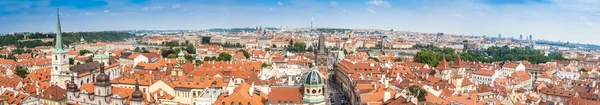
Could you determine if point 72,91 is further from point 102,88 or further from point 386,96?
point 386,96

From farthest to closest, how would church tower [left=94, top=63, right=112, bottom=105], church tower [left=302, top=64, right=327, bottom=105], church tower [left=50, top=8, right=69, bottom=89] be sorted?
1. church tower [left=50, top=8, right=69, bottom=89]
2. church tower [left=94, top=63, right=112, bottom=105]
3. church tower [left=302, top=64, right=327, bottom=105]

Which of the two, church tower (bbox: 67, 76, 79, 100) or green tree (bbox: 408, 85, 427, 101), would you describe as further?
green tree (bbox: 408, 85, 427, 101)

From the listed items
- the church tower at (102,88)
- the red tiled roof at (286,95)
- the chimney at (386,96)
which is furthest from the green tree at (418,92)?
the church tower at (102,88)

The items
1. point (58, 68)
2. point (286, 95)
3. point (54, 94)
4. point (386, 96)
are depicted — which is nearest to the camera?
point (286, 95)

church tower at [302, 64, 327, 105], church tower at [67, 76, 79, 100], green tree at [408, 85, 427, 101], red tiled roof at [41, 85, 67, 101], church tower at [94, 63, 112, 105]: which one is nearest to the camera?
church tower at [302, 64, 327, 105]

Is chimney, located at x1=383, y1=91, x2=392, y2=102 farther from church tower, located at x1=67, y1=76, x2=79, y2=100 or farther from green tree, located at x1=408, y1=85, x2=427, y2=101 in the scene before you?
church tower, located at x1=67, y1=76, x2=79, y2=100

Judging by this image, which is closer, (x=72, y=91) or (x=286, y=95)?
(x=286, y=95)

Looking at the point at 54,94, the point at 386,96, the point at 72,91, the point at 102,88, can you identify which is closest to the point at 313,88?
the point at 386,96

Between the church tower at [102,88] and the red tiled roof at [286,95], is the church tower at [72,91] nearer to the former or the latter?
the church tower at [102,88]

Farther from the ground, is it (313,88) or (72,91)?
(313,88)

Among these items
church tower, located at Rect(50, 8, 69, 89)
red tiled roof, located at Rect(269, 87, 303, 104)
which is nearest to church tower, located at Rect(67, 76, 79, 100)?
church tower, located at Rect(50, 8, 69, 89)

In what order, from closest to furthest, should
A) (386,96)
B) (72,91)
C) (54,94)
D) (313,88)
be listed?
(313,88) → (386,96) → (72,91) → (54,94)
